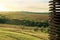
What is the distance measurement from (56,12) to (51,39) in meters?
1.46

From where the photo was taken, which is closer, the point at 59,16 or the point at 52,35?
the point at 59,16

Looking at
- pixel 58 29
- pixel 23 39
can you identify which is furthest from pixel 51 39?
pixel 23 39

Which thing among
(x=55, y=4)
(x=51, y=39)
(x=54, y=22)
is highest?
(x=55, y=4)

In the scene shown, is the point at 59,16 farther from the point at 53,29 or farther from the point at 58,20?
the point at 53,29

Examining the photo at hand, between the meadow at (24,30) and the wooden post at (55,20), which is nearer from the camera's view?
the wooden post at (55,20)

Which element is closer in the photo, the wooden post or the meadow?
the wooden post

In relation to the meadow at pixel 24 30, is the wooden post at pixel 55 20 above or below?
above

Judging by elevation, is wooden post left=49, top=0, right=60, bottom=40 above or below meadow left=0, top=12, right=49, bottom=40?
above

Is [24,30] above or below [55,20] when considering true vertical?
below

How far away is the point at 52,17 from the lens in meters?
12.4

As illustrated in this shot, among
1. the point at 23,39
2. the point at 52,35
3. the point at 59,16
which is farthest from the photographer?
the point at 23,39

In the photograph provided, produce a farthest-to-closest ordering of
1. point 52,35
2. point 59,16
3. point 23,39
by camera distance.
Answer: point 23,39 → point 52,35 → point 59,16

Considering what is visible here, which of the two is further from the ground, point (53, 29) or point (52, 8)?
point (52, 8)

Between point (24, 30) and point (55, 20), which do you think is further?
point (24, 30)
